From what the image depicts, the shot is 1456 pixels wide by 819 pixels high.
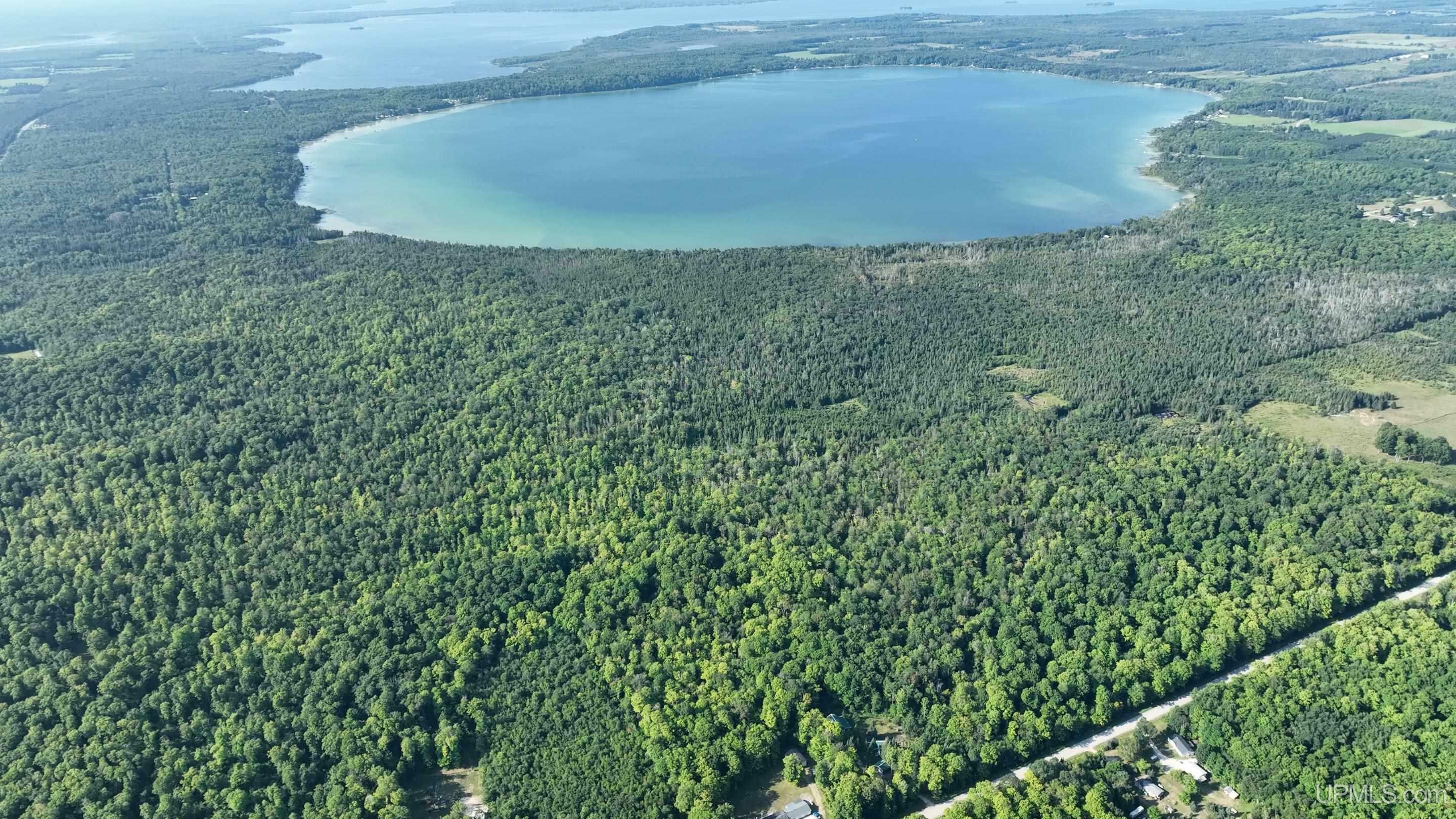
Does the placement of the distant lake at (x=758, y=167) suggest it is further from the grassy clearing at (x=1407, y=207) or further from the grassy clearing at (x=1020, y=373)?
the grassy clearing at (x=1020, y=373)

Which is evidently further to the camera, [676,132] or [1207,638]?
[676,132]

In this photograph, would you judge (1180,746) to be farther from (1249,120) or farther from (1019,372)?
(1249,120)

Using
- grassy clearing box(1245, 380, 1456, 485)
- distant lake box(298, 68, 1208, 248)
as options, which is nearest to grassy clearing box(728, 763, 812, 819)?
grassy clearing box(1245, 380, 1456, 485)

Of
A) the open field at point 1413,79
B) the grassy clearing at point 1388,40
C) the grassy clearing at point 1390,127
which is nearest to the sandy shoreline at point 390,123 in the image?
the grassy clearing at point 1390,127

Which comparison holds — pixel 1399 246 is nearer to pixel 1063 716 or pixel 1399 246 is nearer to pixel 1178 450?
pixel 1178 450

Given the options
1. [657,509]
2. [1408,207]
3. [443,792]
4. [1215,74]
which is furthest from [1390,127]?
[443,792]

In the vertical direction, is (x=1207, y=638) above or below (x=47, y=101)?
below

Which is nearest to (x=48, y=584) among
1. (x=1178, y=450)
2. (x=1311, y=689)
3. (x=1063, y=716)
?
(x=1063, y=716)
